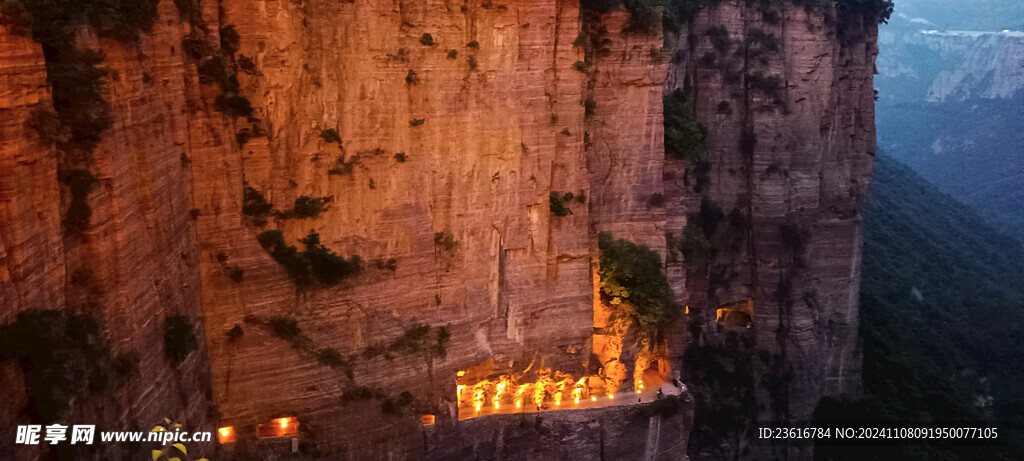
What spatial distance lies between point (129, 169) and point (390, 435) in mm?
8076

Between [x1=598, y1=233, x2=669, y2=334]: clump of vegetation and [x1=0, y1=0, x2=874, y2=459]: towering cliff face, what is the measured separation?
368mm

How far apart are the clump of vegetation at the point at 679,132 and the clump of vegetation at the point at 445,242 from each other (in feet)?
26.0

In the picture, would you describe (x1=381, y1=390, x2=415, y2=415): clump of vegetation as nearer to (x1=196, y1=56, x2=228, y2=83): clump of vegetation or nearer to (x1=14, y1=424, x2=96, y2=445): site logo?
(x1=196, y1=56, x2=228, y2=83): clump of vegetation

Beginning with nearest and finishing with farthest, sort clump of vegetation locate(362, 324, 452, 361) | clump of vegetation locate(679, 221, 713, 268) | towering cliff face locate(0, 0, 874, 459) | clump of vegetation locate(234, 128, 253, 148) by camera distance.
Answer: towering cliff face locate(0, 0, 874, 459), clump of vegetation locate(234, 128, 253, 148), clump of vegetation locate(362, 324, 452, 361), clump of vegetation locate(679, 221, 713, 268)

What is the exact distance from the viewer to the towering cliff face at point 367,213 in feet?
42.4

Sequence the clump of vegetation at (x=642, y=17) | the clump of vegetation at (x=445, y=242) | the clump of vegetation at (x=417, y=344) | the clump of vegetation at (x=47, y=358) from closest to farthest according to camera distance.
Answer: the clump of vegetation at (x=47, y=358) → the clump of vegetation at (x=417, y=344) → the clump of vegetation at (x=445, y=242) → the clump of vegetation at (x=642, y=17)

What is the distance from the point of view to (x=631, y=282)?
22.3m

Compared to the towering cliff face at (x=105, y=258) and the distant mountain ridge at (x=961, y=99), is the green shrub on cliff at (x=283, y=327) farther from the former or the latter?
the distant mountain ridge at (x=961, y=99)

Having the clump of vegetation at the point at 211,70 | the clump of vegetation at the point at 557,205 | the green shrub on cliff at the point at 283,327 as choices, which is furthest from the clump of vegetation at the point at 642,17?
the green shrub on cliff at the point at 283,327

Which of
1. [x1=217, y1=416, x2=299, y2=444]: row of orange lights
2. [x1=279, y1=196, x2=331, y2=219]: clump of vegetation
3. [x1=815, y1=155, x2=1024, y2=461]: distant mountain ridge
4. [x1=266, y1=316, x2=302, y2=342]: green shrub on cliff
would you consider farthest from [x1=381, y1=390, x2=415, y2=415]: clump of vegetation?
[x1=815, y1=155, x2=1024, y2=461]: distant mountain ridge

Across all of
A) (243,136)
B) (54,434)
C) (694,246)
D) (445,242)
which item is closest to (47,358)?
(54,434)

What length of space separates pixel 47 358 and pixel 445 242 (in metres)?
9.37

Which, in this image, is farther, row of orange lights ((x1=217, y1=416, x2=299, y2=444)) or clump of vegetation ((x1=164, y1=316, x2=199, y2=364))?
row of orange lights ((x1=217, y1=416, x2=299, y2=444))

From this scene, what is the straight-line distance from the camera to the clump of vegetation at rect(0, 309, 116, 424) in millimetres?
10789
